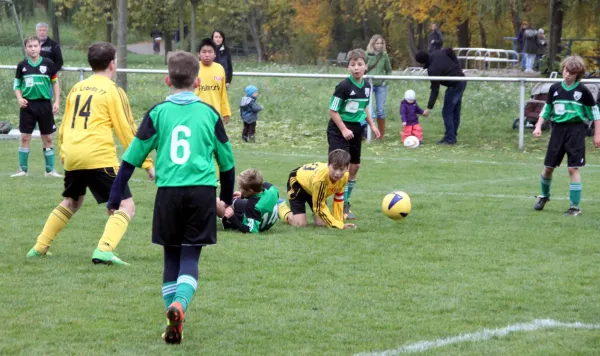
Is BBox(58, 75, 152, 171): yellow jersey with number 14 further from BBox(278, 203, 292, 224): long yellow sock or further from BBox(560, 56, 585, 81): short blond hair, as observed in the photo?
BBox(560, 56, 585, 81): short blond hair

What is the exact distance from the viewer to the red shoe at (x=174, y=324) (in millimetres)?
5062

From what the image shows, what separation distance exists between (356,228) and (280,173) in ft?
15.4

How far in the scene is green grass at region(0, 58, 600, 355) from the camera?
5414 millimetres

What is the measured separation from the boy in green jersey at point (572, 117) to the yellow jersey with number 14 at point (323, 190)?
253 centimetres

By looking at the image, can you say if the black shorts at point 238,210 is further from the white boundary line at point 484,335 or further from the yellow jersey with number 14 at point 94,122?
the white boundary line at point 484,335

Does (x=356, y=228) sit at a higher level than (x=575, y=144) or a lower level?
lower

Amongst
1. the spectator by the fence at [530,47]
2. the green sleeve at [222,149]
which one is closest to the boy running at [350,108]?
the green sleeve at [222,149]

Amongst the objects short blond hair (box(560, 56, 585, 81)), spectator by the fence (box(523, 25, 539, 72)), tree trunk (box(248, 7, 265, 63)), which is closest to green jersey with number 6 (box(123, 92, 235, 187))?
short blond hair (box(560, 56, 585, 81))

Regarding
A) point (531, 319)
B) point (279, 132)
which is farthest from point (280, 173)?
point (531, 319)

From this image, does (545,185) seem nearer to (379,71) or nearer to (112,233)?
(112,233)

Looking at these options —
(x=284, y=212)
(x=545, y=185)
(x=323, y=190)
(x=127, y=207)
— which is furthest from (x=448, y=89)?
(x=127, y=207)

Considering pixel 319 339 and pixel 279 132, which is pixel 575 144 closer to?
pixel 319 339

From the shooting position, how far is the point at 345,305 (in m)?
6.23

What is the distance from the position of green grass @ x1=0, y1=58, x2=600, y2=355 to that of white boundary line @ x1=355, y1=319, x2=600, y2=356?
0.26 ft
